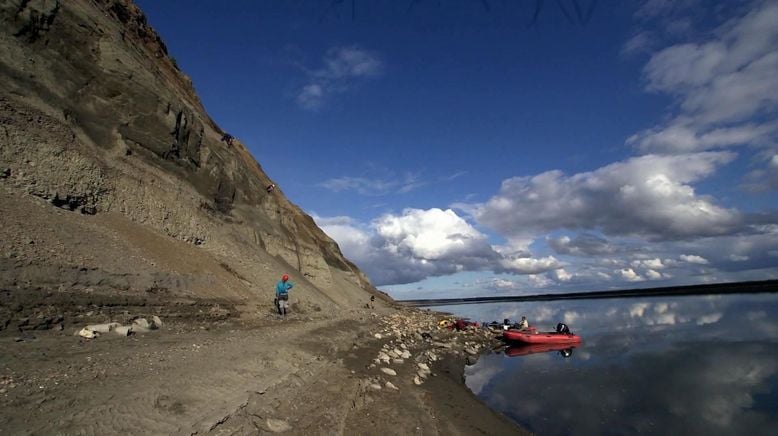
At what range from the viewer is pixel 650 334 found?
127 feet

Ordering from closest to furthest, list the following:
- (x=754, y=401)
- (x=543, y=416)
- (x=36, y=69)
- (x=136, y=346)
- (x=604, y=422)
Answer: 1. (x=136, y=346)
2. (x=604, y=422)
3. (x=543, y=416)
4. (x=754, y=401)
5. (x=36, y=69)

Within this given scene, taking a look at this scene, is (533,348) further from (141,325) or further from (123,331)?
(123,331)

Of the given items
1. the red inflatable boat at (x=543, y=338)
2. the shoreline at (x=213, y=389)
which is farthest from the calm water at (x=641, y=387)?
the shoreline at (x=213, y=389)

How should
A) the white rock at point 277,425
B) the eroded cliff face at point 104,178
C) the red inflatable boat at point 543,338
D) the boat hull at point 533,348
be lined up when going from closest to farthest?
the white rock at point 277,425
the eroded cliff face at point 104,178
the boat hull at point 533,348
the red inflatable boat at point 543,338

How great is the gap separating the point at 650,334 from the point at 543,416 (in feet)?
103

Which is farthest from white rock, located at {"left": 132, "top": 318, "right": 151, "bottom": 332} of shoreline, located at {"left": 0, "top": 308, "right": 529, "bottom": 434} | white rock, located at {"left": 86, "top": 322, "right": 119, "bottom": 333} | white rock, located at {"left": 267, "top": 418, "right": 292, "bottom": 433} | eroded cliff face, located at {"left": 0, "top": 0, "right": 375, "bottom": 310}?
white rock, located at {"left": 267, "top": 418, "right": 292, "bottom": 433}

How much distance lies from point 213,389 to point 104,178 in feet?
52.8

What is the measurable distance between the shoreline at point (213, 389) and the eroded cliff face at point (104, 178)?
3676 millimetres

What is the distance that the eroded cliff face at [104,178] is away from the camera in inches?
550

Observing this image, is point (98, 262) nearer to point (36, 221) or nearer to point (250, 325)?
point (36, 221)

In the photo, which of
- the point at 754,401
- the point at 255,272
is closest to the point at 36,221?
the point at 255,272

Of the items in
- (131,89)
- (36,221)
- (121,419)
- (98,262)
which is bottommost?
(121,419)

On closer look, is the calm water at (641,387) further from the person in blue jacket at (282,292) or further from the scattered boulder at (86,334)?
the scattered boulder at (86,334)

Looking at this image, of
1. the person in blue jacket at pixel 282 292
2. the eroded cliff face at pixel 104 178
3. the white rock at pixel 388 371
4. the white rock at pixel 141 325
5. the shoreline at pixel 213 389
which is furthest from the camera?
the person in blue jacket at pixel 282 292
